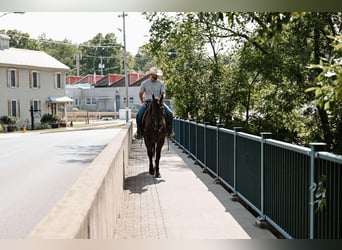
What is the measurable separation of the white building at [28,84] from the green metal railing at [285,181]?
860 inches

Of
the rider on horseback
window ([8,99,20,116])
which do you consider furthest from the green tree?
the rider on horseback

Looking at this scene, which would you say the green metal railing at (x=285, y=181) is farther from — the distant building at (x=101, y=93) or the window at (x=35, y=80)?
the distant building at (x=101, y=93)

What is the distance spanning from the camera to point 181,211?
5.67 meters

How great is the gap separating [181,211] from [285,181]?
166 cm

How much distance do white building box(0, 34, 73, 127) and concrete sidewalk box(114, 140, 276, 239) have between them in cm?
2029

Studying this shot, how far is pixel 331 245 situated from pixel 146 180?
4204 millimetres

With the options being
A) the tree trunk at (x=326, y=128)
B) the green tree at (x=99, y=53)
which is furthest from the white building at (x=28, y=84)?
the tree trunk at (x=326, y=128)

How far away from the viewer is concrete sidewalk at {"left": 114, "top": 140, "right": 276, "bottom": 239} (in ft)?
15.7

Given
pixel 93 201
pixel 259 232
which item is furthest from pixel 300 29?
pixel 93 201

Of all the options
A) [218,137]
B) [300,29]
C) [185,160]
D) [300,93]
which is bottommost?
[185,160]

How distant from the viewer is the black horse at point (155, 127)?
7941mm

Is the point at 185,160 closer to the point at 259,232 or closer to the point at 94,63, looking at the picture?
the point at 259,232

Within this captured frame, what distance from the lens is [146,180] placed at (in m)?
7.84

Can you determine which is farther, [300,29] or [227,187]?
[300,29]
